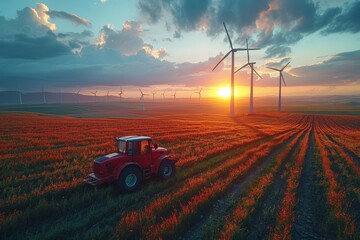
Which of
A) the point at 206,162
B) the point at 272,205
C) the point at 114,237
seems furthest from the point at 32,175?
the point at 272,205

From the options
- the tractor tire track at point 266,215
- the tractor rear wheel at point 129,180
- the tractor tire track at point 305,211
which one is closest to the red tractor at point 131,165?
the tractor rear wheel at point 129,180

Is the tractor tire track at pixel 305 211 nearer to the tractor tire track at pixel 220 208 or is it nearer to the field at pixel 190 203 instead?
the field at pixel 190 203

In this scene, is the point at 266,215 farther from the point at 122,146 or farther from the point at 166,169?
the point at 122,146

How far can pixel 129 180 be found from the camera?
9.32 meters

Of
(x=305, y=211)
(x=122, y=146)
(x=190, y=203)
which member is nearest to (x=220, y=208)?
(x=190, y=203)

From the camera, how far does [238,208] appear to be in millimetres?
7578

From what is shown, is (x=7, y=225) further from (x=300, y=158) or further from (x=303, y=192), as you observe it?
(x=300, y=158)

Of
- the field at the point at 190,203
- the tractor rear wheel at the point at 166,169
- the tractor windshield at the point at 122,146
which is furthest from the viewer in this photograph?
the tractor rear wheel at the point at 166,169

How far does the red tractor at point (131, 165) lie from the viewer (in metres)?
8.78

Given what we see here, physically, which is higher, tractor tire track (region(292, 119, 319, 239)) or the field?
the field

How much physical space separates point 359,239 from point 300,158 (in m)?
10.4

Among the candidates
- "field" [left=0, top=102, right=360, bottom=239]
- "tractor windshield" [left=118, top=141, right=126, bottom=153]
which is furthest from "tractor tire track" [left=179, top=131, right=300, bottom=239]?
"tractor windshield" [left=118, top=141, right=126, bottom=153]

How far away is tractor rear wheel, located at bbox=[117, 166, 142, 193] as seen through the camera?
878 centimetres

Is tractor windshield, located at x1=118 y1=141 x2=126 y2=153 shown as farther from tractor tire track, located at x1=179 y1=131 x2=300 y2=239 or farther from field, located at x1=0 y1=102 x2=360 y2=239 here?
tractor tire track, located at x1=179 y1=131 x2=300 y2=239
